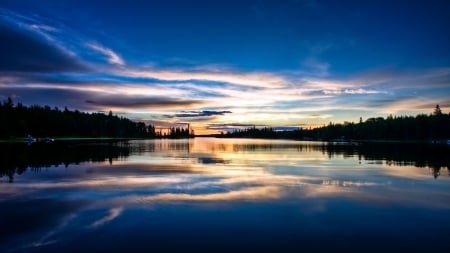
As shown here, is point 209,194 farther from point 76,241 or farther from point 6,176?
point 6,176

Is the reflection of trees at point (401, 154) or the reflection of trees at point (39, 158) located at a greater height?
the reflection of trees at point (39, 158)

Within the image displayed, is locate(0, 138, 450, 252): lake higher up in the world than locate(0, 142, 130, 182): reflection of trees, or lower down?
lower down

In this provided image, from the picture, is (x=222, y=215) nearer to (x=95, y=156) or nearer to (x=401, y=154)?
(x=95, y=156)

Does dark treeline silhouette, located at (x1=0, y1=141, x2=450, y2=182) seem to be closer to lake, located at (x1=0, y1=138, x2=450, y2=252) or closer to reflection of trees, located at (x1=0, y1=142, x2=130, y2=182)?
reflection of trees, located at (x1=0, y1=142, x2=130, y2=182)

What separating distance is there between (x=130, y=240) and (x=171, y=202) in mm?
6277

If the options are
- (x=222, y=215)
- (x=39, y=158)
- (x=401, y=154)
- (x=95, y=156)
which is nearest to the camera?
(x=222, y=215)

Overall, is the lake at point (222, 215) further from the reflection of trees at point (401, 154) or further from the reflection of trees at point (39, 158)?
the reflection of trees at point (401, 154)

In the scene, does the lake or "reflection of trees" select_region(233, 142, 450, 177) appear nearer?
the lake

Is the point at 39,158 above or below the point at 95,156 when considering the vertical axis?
above

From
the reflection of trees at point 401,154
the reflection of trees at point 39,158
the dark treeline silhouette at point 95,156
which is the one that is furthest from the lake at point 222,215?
the reflection of trees at point 401,154

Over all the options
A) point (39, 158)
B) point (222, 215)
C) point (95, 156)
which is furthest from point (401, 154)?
point (39, 158)

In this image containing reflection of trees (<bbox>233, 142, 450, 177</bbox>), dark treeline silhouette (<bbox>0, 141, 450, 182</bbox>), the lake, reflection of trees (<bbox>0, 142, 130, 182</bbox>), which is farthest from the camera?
reflection of trees (<bbox>233, 142, 450, 177</bbox>)

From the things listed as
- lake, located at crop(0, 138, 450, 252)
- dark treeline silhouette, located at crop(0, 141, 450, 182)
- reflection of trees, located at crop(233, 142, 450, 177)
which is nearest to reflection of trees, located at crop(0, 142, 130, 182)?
dark treeline silhouette, located at crop(0, 141, 450, 182)

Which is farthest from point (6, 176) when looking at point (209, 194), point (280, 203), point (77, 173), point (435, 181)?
point (435, 181)
